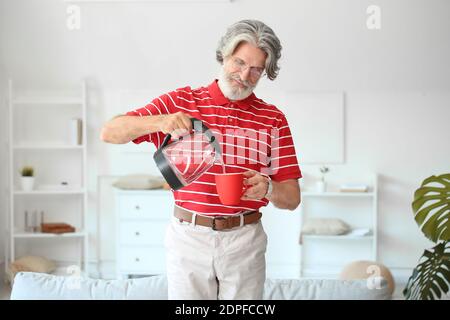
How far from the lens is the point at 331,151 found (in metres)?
5.72

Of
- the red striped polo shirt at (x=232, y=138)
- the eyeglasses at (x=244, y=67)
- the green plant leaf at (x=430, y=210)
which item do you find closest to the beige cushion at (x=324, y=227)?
the green plant leaf at (x=430, y=210)

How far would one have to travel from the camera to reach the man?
5.70ft

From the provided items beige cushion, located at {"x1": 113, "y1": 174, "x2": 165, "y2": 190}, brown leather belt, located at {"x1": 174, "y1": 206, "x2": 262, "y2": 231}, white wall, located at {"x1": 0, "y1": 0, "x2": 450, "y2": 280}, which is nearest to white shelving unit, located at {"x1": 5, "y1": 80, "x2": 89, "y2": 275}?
white wall, located at {"x1": 0, "y1": 0, "x2": 450, "y2": 280}

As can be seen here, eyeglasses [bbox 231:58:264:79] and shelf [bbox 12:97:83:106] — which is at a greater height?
shelf [bbox 12:97:83:106]

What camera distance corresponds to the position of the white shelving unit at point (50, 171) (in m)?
5.75

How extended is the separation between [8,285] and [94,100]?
1462 millimetres

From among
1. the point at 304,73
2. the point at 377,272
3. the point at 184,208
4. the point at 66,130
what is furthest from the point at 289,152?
the point at 66,130

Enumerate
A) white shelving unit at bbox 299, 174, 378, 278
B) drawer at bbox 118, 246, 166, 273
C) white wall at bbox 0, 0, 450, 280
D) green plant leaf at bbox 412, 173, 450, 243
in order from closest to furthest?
green plant leaf at bbox 412, 173, 450, 243 < white wall at bbox 0, 0, 450, 280 < drawer at bbox 118, 246, 166, 273 < white shelving unit at bbox 299, 174, 378, 278

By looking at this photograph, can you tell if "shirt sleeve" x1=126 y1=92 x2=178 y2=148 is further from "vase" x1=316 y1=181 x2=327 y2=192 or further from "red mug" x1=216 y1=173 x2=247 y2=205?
"vase" x1=316 y1=181 x2=327 y2=192

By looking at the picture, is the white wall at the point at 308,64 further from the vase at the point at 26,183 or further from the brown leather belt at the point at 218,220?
the brown leather belt at the point at 218,220

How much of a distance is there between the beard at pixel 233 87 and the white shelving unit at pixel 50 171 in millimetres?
3934

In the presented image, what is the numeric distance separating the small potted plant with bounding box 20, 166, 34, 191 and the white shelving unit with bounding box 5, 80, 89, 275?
10 cm

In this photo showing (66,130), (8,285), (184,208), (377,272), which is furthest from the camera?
(66,130)

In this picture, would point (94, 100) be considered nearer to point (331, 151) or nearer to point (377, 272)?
point (331, 151)
